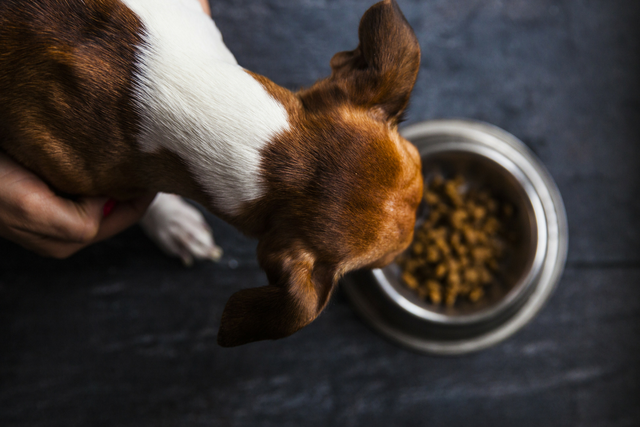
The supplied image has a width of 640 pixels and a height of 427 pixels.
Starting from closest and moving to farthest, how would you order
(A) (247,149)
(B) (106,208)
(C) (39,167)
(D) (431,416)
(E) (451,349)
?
(A) (247,149) → (C) (39,167) → (B) (106,208) → (E) (451,349) → (D) (431,416)

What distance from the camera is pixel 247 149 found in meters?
1.16

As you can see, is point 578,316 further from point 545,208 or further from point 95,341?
point 95,341

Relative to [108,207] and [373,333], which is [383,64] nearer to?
[108,207]

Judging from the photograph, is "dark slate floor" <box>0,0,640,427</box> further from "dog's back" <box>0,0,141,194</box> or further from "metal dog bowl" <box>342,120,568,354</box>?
"dog's back" <box>0,0,141,194</box>

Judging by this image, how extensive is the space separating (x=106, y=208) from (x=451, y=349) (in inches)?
62.3

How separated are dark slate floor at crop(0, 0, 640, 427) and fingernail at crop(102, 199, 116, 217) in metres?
0.59

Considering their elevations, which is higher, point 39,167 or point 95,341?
point 39,167

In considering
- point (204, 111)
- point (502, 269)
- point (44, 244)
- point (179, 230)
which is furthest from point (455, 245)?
point (44, 244)

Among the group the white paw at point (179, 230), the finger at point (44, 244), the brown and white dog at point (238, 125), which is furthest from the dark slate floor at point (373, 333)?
the brown and white dog at point (238, 125)

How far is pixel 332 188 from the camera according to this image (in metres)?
1.16

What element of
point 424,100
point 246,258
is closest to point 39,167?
point 246,258

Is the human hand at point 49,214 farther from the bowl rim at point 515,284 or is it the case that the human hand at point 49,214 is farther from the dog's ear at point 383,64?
the bowl rim at point 515,284

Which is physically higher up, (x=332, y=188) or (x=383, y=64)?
(x=383, y=64)

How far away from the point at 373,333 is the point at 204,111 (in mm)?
1469
